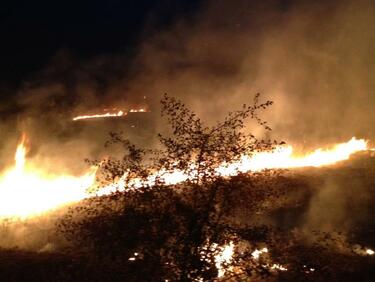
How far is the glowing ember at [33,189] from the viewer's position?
2398 centimetres

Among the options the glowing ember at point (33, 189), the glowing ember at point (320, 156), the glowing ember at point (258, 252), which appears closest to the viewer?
the glowing ember at point (258, 252)

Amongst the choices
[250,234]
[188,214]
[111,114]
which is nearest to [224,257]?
[250,234]

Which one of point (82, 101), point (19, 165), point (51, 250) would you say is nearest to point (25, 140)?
point (19, 165)

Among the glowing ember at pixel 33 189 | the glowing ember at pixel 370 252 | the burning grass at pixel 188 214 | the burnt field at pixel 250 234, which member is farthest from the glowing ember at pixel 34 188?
the burning grass at pixel 188 214

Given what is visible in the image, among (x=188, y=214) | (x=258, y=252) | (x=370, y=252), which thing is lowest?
(x=258, y=252)

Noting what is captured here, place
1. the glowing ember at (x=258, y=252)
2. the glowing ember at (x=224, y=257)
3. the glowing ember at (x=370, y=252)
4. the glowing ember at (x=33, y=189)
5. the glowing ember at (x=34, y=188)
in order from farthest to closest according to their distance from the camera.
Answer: the glowing ember at (x=33, y=189) < the glowing ember at (x=34, y=188) < the glowing ember at (x=370, y=252) < the glowing ember at (x=258, y=252) < the glowing ember at (x=224, y=257)

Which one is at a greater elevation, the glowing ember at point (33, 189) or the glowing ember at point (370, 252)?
the glowing ember at point (33, 189)

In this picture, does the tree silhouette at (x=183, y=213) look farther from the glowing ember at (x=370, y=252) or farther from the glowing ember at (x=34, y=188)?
the glowing ember at (x=34, y=188)

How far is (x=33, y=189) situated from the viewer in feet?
86.4

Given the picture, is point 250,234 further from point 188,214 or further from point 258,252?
point 188,214

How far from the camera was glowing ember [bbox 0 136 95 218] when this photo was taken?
2398 cm

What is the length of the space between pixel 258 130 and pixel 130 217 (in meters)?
25.8

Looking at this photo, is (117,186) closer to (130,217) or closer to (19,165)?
(130,217)

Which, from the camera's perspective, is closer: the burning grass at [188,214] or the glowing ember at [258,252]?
the burning grass at [188,214]
